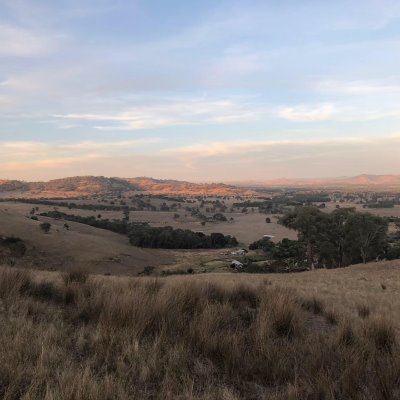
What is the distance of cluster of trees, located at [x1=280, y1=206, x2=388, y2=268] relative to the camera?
60.3 metres

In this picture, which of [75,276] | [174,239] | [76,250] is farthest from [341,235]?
[75,276]

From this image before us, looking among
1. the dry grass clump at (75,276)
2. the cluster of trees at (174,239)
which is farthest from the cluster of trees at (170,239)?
the dry grass clump at (75,276)

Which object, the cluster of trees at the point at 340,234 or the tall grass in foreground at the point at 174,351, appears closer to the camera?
the tall grass in foreground at the point at 174,351

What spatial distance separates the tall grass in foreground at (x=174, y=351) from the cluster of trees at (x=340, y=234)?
2133 inches

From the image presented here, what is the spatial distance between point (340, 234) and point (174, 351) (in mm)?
62369

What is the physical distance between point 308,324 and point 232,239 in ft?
332

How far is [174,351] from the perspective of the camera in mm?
5289

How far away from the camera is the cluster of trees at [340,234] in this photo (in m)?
60.3

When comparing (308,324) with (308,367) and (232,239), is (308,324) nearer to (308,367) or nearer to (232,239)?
(308,367)

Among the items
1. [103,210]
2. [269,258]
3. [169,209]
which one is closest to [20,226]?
[269,258]

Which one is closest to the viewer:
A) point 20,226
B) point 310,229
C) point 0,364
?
point 0,364

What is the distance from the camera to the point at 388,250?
2621 inches

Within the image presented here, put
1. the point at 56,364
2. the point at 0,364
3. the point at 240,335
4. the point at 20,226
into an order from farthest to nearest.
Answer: the point at 20,226, the point at 240,335, the point at 56,364, the point at 0,364

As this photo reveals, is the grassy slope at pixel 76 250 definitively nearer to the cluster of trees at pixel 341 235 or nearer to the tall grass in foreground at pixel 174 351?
the cluster of trees at pixel 341 235
